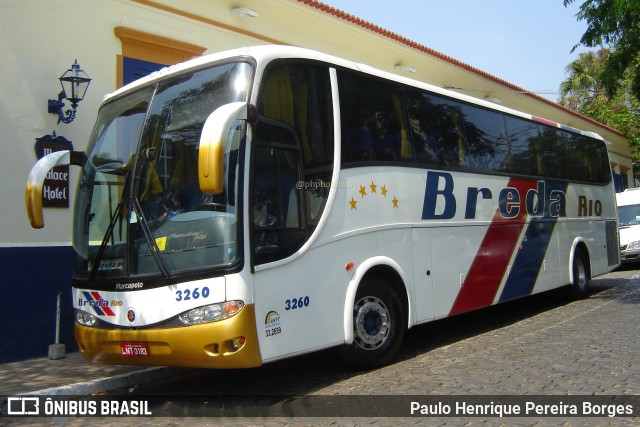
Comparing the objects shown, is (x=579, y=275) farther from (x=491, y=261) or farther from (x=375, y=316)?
(x=375, y=316)

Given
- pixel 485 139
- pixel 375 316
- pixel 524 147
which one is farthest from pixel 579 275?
pixel 375 316

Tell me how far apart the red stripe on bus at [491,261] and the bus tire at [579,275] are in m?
2.60

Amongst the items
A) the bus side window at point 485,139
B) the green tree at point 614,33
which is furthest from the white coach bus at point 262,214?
the green tree at point 614,33

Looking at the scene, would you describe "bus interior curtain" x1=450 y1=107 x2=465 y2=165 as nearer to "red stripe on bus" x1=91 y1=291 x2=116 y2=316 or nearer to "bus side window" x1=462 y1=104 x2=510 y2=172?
"bus side window" x1=462 y1=104 x2=510 y2=172

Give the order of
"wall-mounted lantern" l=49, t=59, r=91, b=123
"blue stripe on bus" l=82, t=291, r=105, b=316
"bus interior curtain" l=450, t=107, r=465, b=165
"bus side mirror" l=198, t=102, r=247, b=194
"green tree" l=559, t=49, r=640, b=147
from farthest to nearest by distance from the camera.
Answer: "green tree" l=559, t=49, r=640, b=147
"bus interior curtain" l=450, t=107, r=465, b=165
"wall-mounted lantern" l=49, t=59, r=91, b=123
"blue stripe on bus" l=82, t=291, r=105, b=316
"bus side mirror" l=198, t=102, r=247, b=194

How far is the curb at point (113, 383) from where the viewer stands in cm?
588

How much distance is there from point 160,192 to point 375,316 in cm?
268

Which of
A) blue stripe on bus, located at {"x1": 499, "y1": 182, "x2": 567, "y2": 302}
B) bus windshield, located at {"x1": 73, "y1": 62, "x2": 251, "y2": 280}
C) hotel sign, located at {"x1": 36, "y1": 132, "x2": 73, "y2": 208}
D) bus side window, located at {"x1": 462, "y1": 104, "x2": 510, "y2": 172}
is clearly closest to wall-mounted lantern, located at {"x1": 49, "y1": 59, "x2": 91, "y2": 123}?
hotel sign, located at {"x1": 36, "y1": 132, "x2": 73, "y2": 208}

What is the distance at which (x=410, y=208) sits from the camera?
7320 millimetres

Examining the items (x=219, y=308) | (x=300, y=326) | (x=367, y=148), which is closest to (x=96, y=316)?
(x=219, y=308)

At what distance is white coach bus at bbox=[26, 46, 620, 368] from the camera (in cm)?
516

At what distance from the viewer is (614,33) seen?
11656 mm

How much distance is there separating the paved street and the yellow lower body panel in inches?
19.5

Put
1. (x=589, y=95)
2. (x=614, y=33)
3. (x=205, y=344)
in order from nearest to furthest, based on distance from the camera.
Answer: (x=205, y=344) → (x=614, y=33) → (x=589, y=95)
